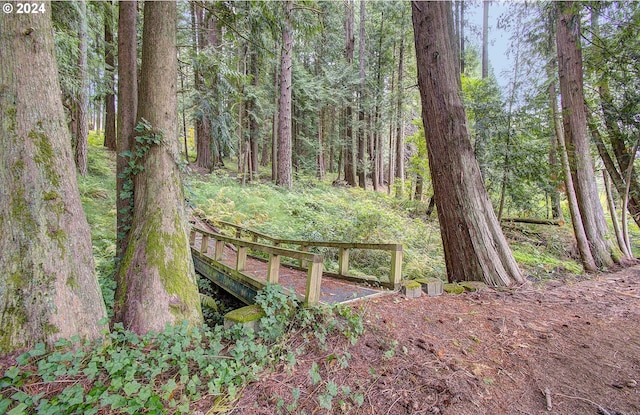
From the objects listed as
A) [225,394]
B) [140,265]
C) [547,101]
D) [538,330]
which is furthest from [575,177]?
[140,265]

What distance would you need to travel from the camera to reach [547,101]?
8062 mm

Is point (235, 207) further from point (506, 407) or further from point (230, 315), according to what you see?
point (506, 407)

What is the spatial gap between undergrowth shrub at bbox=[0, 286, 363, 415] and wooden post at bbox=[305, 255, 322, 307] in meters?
0.11

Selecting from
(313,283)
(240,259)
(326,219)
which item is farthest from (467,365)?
(326,219)

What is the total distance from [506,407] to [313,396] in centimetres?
151

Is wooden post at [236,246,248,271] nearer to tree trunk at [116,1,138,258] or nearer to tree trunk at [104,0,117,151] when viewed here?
tree trunk at [116,1,138,258]

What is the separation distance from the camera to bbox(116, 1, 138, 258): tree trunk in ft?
13.4

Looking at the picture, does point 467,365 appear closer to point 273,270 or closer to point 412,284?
point 412,284

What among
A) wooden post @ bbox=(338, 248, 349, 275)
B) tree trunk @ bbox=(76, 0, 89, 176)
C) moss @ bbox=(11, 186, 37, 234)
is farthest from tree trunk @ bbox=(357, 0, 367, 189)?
moss @ bbox=(11, 186, 37, 234)

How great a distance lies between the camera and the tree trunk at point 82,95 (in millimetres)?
7844

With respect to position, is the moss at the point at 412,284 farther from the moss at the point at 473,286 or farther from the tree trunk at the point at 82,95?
the tree trunk at the point at 82,95

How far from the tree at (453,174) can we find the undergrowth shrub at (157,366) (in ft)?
8.34

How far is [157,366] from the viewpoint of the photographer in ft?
9.07

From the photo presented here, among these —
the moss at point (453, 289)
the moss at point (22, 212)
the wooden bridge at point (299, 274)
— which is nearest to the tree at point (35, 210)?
the moss at point (22, 212)
